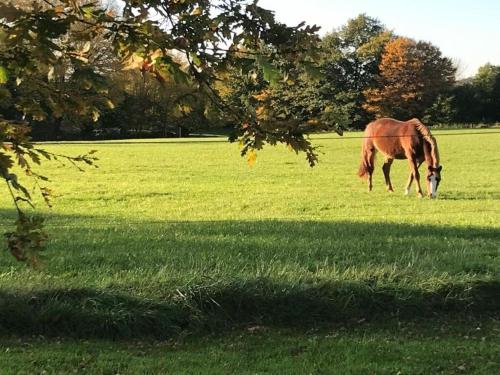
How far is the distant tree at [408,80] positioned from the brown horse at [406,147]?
60.1m

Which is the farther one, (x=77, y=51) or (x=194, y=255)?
(x=194, y=255)

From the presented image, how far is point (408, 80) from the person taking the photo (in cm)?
8169

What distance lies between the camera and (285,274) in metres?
6.30

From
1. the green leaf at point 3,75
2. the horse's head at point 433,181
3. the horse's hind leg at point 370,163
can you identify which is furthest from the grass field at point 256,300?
the horse's hind leg at point 370,163

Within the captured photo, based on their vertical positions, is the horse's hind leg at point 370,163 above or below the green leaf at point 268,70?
below

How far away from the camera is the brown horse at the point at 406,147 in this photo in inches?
681

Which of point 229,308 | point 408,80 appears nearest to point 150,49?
point 229,308

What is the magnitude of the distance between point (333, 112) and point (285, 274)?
137 inches

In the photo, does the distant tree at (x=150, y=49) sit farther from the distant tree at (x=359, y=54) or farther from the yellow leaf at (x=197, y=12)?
the distant tree at (x=359, y=54)

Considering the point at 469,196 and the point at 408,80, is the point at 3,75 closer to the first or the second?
the point at 469,196

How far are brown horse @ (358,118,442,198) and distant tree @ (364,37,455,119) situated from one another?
6005 cm

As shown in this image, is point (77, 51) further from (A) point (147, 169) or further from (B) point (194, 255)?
(A) point (147, 169)

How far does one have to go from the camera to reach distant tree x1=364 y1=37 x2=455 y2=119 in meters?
79.8

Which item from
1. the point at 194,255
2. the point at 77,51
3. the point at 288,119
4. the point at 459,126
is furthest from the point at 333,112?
the point at 459,126
